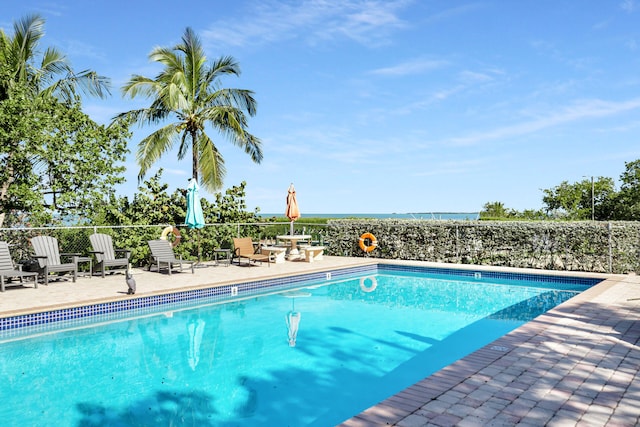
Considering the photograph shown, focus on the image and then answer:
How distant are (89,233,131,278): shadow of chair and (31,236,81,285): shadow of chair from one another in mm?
567

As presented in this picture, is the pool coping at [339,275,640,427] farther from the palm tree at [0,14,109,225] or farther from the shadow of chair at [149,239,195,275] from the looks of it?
the palm tree at [0,14,109,225]

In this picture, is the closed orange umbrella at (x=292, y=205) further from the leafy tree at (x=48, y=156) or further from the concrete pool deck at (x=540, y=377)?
the concrete pool deck at (x=540, y=377)

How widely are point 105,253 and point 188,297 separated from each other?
115 inches

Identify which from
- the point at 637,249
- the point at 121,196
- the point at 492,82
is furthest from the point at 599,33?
the point at 121,196

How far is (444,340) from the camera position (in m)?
6.93

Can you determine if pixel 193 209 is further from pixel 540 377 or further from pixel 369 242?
pixel 540 377

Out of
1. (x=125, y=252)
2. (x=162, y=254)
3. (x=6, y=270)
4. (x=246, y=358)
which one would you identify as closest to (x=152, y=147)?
(x=162, y=254)

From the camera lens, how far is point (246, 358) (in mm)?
6105

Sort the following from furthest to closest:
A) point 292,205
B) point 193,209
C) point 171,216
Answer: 1. point 292,205
2. point 171,216
3. point 193,209

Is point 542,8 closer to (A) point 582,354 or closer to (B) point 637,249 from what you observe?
(B) point 637,249

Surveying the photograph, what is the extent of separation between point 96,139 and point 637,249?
14.9 m

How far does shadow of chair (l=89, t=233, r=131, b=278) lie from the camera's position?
10.6 metres

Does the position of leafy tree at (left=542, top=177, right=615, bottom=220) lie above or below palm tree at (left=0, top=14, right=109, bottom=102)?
below

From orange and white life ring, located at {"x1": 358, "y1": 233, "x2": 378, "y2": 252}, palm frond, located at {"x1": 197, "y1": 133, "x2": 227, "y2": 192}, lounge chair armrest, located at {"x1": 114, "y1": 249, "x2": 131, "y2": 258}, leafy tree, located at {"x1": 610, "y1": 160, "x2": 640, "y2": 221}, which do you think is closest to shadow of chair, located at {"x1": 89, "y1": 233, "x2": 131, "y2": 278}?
lounge chair armrest, located at {"x1": 114, "y1": 249, "x2": 131, "y2": 258}
